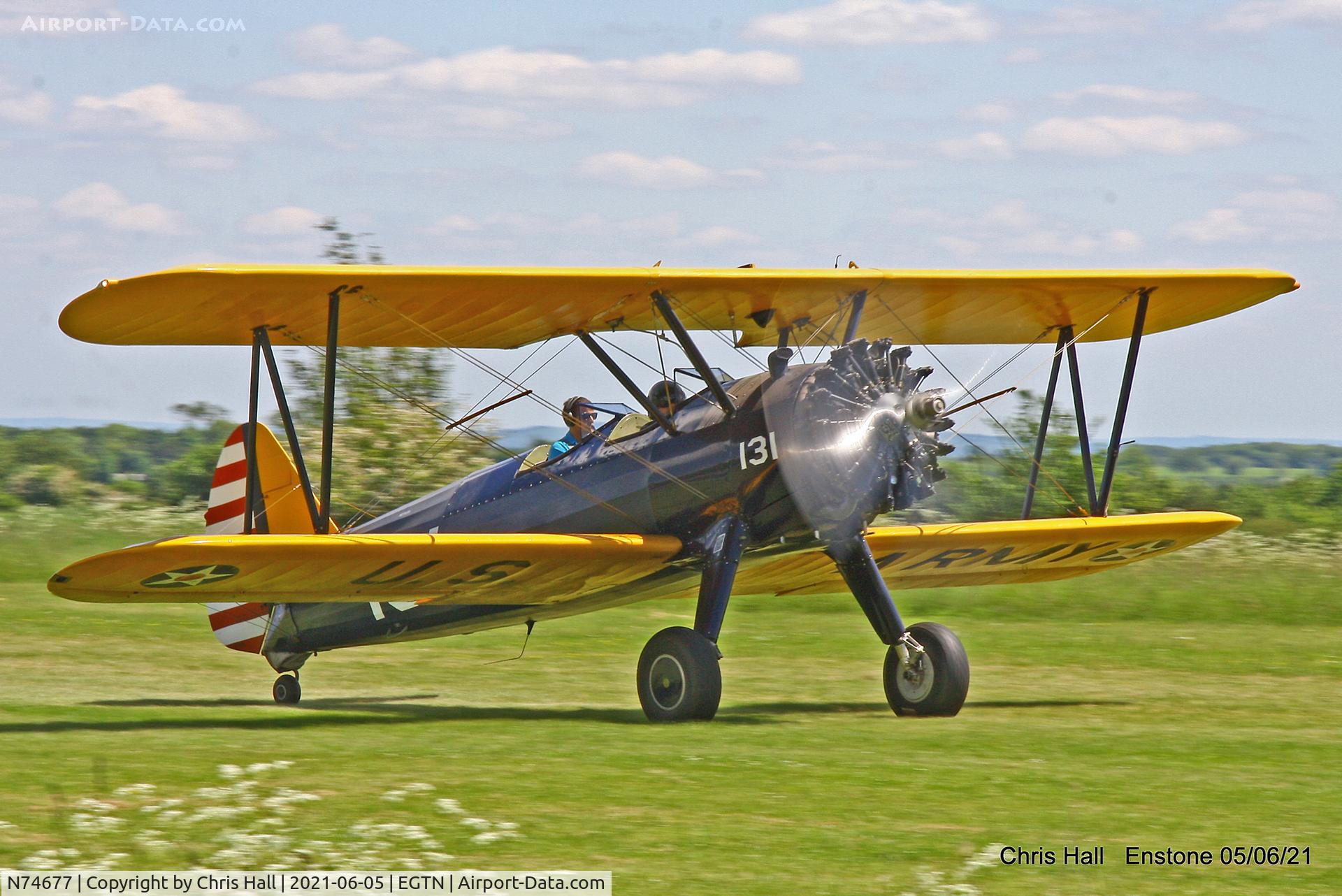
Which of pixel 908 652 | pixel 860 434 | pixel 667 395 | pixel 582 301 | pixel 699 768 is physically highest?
pixel 582 301

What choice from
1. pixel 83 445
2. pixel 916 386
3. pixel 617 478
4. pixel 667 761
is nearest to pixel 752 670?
pixel 617 478

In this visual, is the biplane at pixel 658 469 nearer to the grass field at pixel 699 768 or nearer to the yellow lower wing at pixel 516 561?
the yellow lower wing at pixel 516 561

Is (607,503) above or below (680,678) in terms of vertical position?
above

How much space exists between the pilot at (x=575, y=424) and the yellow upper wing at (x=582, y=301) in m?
0.52

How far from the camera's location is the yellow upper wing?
29.8 ft

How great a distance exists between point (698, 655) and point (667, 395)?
1908 millimetres

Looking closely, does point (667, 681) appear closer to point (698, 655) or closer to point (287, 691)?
point (698, 655)

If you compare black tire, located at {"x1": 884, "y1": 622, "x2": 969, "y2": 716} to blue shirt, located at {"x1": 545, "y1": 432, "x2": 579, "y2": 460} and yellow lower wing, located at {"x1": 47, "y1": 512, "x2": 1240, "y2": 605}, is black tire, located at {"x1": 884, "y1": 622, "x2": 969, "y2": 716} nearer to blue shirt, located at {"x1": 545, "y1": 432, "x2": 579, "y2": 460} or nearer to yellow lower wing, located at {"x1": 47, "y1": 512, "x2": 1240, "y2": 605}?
yellow lower wing, located at {"x1": 47, "y1": 512, "x2": 1240, "y2": 605}

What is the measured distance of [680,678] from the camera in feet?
29.8

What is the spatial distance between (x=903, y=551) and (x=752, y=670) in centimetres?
278
